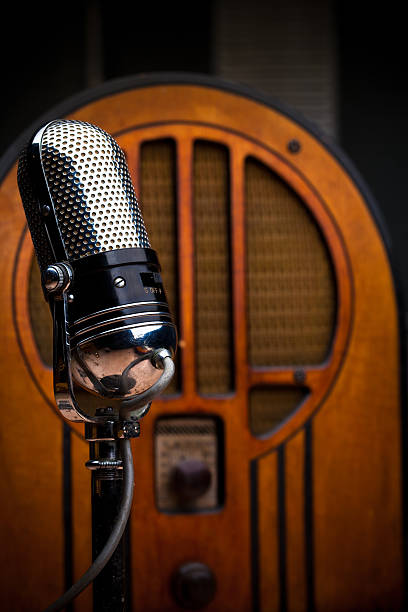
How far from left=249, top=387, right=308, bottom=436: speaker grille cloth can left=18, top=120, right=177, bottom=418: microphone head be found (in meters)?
0.54

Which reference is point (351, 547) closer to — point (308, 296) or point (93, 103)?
point (308, 296)

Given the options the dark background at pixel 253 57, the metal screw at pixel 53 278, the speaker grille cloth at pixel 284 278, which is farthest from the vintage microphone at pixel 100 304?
the dark background at pixel 253 57

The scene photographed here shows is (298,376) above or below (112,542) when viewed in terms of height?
above

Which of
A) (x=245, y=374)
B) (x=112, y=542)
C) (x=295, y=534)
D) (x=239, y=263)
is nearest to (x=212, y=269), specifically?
(x=239, y=263)

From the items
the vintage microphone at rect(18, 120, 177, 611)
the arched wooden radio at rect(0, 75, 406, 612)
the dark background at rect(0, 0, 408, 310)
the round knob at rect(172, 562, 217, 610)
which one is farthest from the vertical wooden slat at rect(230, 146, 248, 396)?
the dark background at rect(0, 0, 408, 310)

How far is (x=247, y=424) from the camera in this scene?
1.13 m

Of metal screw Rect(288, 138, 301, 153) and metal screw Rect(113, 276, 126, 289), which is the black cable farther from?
metal screw Rect(288, 138, 301, 153)

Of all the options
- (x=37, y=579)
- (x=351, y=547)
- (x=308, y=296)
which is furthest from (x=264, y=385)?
(x=37, y=579)

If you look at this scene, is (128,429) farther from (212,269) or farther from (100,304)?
(212,269)

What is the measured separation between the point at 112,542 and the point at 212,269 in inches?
25.3

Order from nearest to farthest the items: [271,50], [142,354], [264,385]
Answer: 1. [142,354]
2. [264,385]
3. [271,50]

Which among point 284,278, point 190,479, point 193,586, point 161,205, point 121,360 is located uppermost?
point 161,205

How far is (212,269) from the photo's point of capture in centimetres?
116

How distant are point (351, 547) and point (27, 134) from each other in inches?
37.1
